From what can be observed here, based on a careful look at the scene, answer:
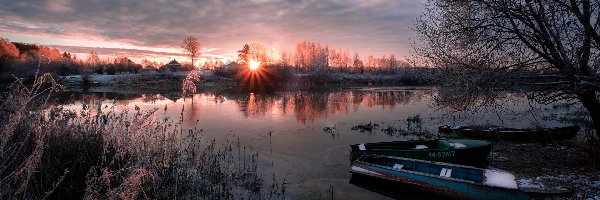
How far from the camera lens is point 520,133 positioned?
18750mm

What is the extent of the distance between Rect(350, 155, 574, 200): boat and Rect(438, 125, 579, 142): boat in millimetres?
7691

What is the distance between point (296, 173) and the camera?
1455 centimetres

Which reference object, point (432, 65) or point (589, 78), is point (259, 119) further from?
point (589, 78)

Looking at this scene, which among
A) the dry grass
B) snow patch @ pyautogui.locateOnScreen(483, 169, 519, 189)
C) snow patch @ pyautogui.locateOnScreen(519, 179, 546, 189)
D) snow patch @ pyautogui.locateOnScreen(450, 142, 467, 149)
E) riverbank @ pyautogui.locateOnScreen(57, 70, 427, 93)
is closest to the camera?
the dry grass

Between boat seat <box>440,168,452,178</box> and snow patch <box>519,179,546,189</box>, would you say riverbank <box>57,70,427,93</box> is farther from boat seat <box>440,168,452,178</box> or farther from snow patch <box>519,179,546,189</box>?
snow patch <box>519,179,546,189</box>

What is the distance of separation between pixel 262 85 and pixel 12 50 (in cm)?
5187

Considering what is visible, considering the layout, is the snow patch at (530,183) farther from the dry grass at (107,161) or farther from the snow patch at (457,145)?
the dry grass at (107,161)

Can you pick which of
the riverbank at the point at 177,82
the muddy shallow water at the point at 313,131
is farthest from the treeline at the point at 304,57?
the muddy shallow water at the point at 313,131

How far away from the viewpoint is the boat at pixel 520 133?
1797 cm

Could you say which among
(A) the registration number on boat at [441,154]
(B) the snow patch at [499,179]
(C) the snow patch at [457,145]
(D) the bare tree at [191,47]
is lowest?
(B) the snow patch at [499,179]

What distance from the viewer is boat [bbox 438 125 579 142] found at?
18.0m

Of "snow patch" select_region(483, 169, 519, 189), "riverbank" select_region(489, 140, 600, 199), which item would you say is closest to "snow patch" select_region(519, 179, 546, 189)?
"riverbank" select_region(489, 140, 600, 199)

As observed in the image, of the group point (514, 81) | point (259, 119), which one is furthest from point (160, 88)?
point (514, 81)

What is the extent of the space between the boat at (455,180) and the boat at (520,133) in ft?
25.2
